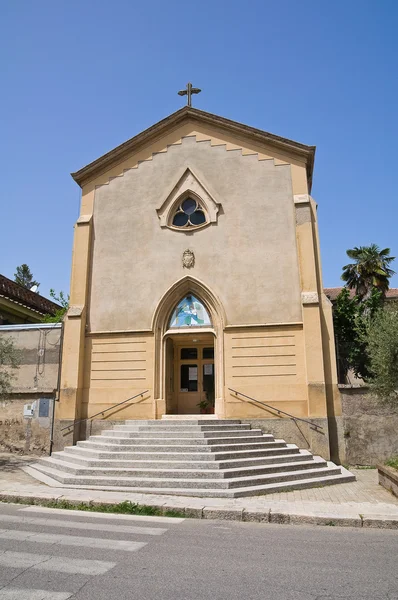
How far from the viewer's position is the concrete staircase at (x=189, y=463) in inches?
401

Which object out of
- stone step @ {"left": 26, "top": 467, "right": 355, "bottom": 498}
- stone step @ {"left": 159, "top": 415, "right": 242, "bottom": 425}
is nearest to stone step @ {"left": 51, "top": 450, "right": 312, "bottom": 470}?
stone step @ {"left": 26, "top": 467, "right": 355, "bottom": 498}

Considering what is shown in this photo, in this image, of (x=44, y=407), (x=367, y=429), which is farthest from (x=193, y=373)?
(x=367, y=429)

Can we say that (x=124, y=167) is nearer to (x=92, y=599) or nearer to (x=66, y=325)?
(x=66, y=325)

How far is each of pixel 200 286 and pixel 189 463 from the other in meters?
6.89

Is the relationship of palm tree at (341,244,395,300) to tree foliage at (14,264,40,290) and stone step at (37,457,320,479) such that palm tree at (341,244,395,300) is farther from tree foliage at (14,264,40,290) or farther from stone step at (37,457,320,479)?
tree foliage at (14,264,40,290)

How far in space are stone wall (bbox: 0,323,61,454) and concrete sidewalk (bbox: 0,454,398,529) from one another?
13.2ft

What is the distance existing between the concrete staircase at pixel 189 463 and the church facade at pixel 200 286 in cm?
155

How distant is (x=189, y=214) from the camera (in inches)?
679

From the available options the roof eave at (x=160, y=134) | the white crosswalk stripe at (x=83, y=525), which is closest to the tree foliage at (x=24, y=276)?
the roof eave at (x=160, y=134)

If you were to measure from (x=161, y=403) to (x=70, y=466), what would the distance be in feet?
14.0

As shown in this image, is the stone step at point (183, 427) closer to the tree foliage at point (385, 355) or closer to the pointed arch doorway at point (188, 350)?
the pointed arch doorway at point (188, 350)

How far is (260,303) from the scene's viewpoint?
610 inches

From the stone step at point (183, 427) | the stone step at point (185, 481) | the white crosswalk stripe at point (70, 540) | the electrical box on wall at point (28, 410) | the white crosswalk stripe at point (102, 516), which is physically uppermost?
the electrical box on wall at point (28, 410)

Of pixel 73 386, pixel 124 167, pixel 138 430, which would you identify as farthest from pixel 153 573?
pixel 124 167
